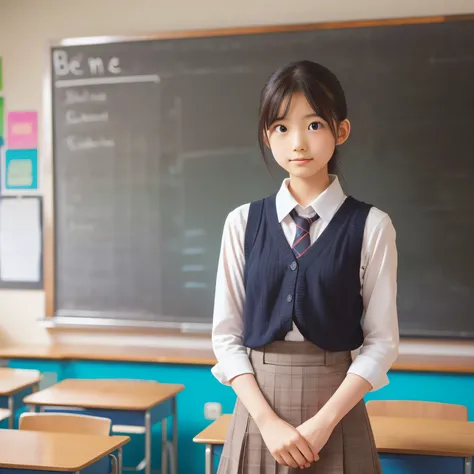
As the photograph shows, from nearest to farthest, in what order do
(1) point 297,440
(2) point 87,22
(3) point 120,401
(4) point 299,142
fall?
(1) point 297,440 → (4) point 299,142 → (3) point 120,401 → (2) point 87,22

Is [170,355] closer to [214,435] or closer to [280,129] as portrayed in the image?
[214,435]

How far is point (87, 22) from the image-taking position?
392cm

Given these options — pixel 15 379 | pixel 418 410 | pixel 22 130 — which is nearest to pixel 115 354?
pixel 15 379

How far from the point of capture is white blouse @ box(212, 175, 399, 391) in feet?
4.33

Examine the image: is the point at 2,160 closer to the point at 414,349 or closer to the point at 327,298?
the point at 414,349

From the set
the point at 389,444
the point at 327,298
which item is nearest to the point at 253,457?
the point at 327,298

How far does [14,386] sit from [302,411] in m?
2.18

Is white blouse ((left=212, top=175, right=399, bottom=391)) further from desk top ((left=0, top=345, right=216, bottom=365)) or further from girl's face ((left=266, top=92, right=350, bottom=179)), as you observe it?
desk top ((left=0, top=345, right=216, bottom=365))

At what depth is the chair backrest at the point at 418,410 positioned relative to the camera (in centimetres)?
271

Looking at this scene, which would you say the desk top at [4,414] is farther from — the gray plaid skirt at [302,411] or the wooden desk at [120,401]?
the gray plaid skirt at [302,411]

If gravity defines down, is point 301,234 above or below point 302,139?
below

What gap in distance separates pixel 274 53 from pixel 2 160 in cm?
166

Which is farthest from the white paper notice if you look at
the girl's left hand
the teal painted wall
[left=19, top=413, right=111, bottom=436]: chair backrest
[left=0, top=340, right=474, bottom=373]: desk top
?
the girl's left hand

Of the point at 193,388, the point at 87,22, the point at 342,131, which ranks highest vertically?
the point at 87,22
